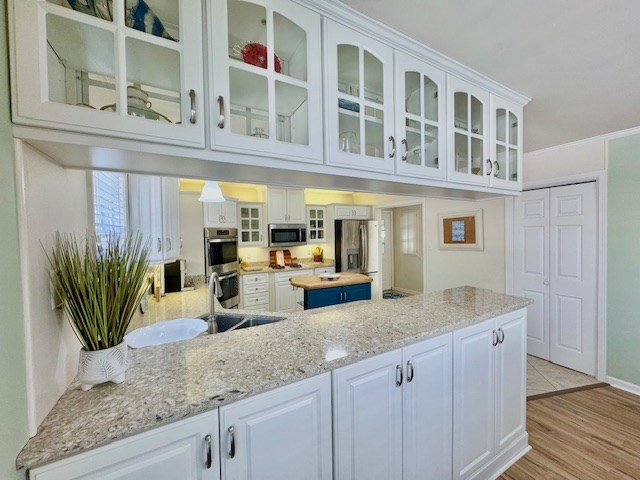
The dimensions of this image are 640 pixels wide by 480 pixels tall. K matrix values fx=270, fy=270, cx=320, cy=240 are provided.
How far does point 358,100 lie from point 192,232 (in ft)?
10.6

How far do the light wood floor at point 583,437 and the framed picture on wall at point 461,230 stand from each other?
179cm

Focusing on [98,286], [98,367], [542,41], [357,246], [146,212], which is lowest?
[98,367]

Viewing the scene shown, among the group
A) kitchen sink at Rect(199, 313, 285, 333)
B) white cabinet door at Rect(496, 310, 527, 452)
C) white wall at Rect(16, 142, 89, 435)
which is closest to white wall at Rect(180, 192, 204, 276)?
kitchen sink at Rect(199, 313, 285, 333)

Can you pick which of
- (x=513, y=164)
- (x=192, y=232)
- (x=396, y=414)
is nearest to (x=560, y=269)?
(x=513, y=164)

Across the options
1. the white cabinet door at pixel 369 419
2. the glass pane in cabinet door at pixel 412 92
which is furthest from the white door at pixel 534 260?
the white cabinet door at pixel 369 419

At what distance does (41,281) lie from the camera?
0.75 m

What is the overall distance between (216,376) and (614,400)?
138 inches

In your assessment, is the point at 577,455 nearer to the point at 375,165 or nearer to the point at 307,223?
the point at 375,165

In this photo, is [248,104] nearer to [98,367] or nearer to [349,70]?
[349,70]

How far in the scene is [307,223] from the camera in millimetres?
5340

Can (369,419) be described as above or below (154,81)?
below

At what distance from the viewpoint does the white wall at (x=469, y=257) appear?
133 inches

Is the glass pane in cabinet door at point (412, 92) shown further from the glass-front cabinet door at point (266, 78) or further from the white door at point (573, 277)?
the white door at point (573, 277)

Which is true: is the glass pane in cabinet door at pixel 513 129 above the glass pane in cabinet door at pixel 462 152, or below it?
→ above
